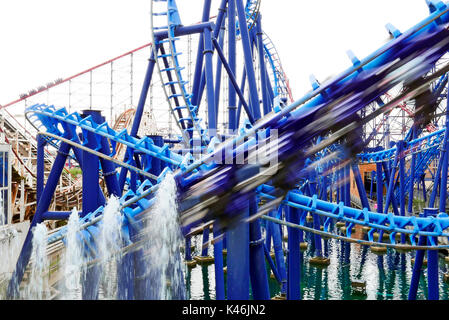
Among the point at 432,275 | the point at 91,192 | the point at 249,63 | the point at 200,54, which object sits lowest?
the point at 432,275

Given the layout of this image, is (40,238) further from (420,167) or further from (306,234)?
(420,167)

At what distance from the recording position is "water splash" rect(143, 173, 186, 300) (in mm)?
3523

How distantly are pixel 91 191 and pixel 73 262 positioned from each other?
0.83m

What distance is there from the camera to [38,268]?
410cm

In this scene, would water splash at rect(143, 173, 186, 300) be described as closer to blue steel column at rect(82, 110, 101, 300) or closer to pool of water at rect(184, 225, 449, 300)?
blue steel column at rect(82, 110, 101, 300)

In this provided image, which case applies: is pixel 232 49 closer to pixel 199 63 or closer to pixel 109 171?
pixel 199 63

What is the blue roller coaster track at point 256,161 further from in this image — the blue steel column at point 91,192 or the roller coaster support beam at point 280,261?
the roller coaster support beam at point 280,261

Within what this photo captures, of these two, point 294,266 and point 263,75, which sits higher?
point 263,75

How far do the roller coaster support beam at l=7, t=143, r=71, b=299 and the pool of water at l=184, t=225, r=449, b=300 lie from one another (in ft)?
9.14

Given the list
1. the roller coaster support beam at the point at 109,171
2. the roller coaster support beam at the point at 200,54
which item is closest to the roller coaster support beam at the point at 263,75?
the roller coaster support beam at the point at 200,54

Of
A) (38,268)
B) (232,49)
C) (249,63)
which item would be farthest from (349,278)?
(38,268)

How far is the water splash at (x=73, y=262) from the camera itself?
3687mm

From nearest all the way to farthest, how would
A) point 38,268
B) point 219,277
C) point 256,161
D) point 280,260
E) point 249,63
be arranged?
point 256,161
point 38,268
point 219,277
point 249,63
point 280,260

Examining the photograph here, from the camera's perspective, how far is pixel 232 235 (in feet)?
11.0
